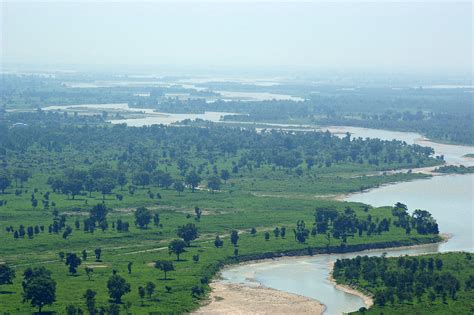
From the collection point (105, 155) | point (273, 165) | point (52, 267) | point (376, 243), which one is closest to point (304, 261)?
point (376, 243)

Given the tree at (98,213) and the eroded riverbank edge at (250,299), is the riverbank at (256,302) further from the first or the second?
the tree at (98,213)

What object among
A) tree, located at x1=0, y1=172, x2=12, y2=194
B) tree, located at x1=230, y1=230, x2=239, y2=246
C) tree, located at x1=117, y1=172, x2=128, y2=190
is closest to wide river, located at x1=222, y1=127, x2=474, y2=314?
tree, located at x1=230, y1=230, x2=239, y2=246

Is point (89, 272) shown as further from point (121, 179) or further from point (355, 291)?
point (121, 179)

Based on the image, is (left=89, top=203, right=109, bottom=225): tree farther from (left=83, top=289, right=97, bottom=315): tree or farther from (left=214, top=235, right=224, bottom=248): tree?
(left=83, top=289, right=97, bottom=315): tree

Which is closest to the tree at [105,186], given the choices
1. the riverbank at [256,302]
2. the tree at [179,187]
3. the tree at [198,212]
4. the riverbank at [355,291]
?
the tree at [179,187]

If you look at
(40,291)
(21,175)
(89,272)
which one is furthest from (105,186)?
(40,291)
